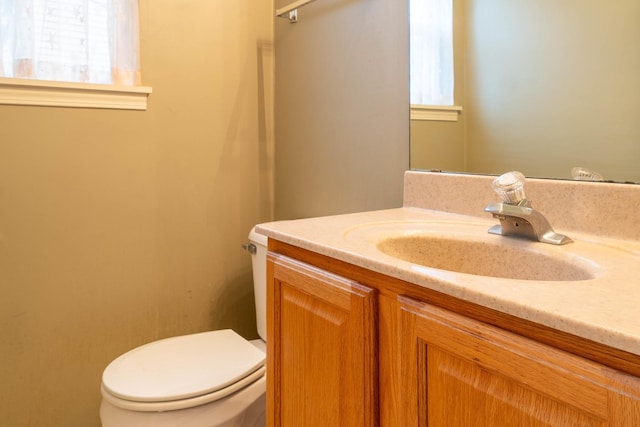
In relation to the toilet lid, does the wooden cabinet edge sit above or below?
above

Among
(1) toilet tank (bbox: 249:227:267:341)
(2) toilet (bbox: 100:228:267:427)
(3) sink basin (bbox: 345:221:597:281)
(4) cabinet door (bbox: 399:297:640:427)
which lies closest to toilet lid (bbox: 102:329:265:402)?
(2) toilet (bbox: 100:228:267:427)

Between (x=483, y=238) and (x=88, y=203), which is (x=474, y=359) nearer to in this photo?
(x=483, y=238)

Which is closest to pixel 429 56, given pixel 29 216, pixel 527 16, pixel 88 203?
pixel 527 16

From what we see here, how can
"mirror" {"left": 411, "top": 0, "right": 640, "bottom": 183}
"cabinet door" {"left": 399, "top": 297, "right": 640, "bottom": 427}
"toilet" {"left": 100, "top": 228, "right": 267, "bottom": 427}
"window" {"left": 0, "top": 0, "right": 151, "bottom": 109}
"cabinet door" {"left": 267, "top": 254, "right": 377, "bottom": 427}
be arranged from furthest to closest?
"window" {"left": 0, "top": 0, "right": 151, "bottom": 109} → "toilet" {"left": 100, "top": 228, "right": 267, "bottom": 427} → "mirror" {"left": 411, "top": 0, "right": 640, "bottom": 183} → "cabinet door" {"left": 267, "top": 254, "right": 377, "bottom": 427} → "cabinet door" {"left": 399, "top": 297, "right": 640, "bottom": 427}

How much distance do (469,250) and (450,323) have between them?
0.36 metres

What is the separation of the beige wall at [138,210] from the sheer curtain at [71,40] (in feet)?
0.23

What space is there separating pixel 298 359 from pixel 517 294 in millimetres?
503

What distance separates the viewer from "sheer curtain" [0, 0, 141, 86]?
1477 millimetres

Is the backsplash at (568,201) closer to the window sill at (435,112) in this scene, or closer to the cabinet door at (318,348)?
the window sill at (435,112)

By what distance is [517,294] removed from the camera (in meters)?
0.58

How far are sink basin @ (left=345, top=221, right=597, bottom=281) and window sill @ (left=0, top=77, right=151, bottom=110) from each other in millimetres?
1043

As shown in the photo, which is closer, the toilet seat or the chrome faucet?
the chrome faucet

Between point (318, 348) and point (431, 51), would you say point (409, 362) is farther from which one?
point (431, 51)

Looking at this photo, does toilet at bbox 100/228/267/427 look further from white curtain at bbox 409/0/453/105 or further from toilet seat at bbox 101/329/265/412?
white curtain at bbox 409/0/453/105
